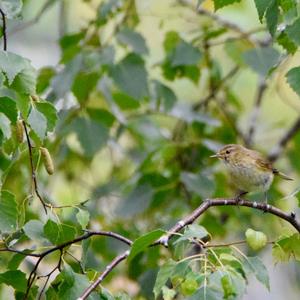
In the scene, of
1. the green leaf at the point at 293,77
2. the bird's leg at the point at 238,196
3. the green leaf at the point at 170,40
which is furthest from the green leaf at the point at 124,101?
the green leaf at the point at 293,77

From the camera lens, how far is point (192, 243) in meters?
2.13

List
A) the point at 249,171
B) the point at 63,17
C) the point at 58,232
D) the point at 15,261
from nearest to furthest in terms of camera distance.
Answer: the point at 58,232 → the point at 15,261 → the point at 249,171 → the point at 63,17

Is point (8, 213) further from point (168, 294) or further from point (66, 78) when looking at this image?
point (66, 78)

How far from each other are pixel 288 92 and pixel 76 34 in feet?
12.0

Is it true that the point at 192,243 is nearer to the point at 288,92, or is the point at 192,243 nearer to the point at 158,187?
the point at 158,187

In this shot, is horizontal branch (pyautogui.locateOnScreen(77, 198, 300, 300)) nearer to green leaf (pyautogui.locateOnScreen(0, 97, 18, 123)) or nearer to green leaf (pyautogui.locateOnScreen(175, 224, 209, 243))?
green leaf (pyautogui.locateOnScreen(175, 224, 209, 243))

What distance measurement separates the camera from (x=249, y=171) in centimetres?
381

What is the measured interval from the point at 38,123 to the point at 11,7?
1.04ft

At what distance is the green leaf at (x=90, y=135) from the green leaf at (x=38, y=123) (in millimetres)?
1866

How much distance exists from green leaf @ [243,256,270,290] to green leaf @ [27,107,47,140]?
1.81 feet

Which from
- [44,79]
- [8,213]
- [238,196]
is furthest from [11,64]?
[44,79]

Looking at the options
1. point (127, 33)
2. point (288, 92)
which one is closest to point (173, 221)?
point (127, 33)

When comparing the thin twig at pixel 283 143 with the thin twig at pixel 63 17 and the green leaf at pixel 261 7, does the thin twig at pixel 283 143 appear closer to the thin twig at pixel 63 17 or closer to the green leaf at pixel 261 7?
the thin twig at pixel 63 17

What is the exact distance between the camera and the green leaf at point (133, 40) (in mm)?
4000
